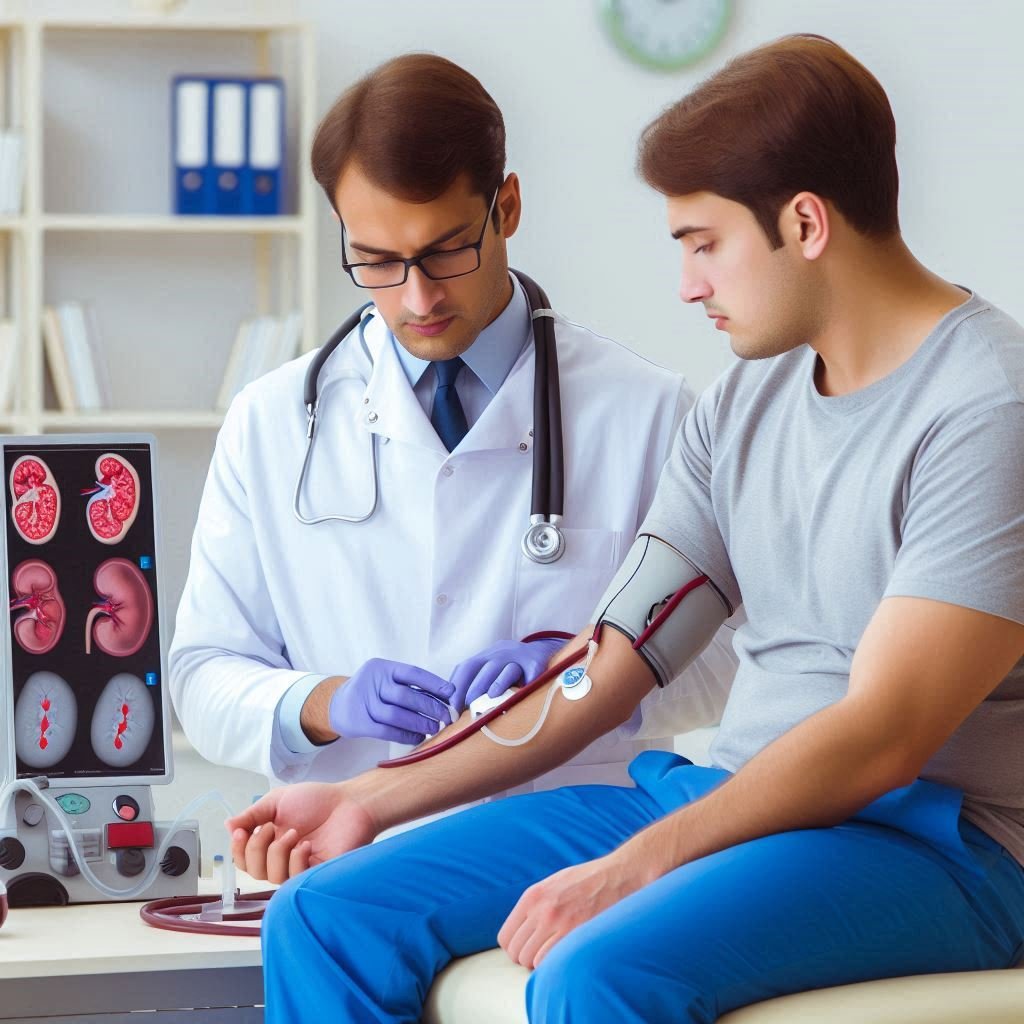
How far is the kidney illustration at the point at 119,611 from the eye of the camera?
1.54 m

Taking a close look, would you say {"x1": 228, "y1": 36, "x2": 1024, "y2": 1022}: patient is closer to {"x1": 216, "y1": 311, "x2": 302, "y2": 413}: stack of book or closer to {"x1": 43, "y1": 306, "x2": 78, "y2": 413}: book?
{"x1": 216, "y1": 311, "x2": 302, "y2": 413}: stack of book

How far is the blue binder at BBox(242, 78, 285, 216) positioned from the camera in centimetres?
369

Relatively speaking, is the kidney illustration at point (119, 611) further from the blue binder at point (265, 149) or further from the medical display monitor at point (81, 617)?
the blue binder at point (265, 149)

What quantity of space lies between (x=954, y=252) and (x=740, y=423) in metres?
2.92

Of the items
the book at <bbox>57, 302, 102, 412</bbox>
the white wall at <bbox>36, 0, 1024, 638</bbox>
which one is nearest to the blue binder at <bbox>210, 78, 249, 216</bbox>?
→ the white wall at <bbox>36, 0, 1024, 638</bbox>

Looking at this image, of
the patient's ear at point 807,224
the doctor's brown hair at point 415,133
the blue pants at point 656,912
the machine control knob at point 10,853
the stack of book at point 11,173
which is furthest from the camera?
the stack of book at point 11,173

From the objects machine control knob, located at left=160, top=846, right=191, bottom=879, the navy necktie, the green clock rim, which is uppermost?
the green clock rim

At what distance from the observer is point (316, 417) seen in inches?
73.8

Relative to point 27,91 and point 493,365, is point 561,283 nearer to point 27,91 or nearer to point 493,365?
point 27,91

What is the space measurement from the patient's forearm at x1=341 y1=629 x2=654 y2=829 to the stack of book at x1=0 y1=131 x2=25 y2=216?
2646 millimetres

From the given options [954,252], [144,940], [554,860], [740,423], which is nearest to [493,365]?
[740,423]

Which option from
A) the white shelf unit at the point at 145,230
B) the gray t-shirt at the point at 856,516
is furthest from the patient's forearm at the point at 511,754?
the white shelf unit at the point at 145,230

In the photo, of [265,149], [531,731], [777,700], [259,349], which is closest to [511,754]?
[531,731]

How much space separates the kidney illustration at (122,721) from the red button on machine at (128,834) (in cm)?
6
